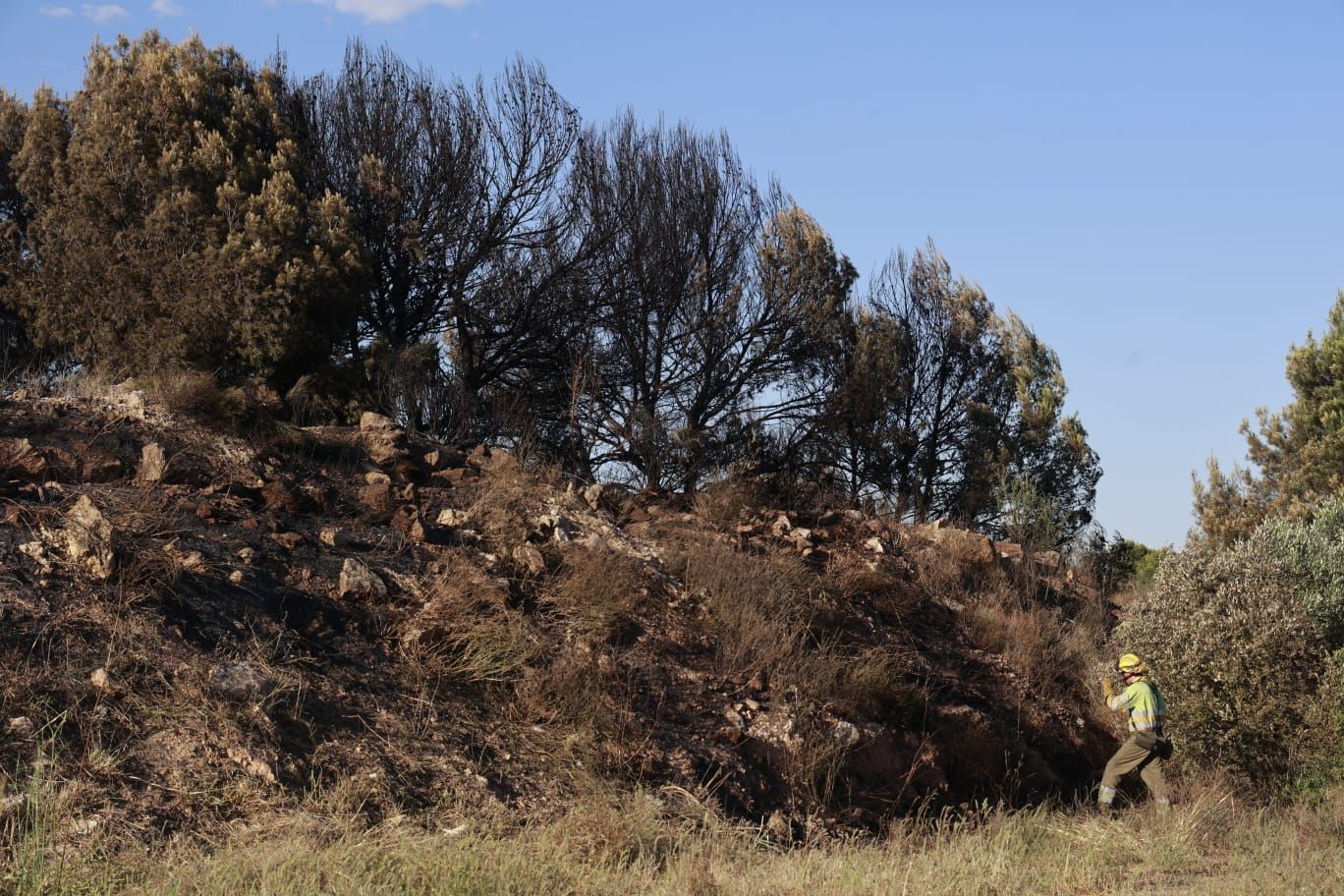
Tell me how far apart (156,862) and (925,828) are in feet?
18.2

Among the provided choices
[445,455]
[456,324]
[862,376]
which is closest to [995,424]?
[862,376]

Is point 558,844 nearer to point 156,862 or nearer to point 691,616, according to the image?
point 156,862

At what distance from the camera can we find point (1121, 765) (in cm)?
1007

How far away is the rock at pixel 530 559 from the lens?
10.4 meters

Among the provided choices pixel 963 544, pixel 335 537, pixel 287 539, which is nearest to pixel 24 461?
pixel 287 539

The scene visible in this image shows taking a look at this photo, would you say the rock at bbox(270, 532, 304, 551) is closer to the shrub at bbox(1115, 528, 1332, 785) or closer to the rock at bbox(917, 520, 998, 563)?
the shrub at bbox(1115, 528, 1332, 785)

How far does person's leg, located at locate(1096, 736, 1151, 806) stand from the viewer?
9953 millimetres

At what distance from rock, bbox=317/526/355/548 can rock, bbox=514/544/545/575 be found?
142 cm

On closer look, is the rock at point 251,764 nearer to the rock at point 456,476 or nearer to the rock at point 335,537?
the rock at point 335,537

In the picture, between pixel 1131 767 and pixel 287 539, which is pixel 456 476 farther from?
pixel 1131 767

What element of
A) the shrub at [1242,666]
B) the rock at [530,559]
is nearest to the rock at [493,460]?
the rock at [530,559]

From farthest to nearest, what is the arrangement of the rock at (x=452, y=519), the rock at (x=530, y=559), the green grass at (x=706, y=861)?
the rock at (x=452, y=519) → the rock at (x=530, y=559) → the green grass at (x=706, y=861)

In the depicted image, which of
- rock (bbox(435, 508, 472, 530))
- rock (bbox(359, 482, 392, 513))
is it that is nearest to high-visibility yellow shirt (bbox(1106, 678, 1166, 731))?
rock (bbox(435, 508, 472, 530))

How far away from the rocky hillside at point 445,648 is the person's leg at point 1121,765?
91cm
